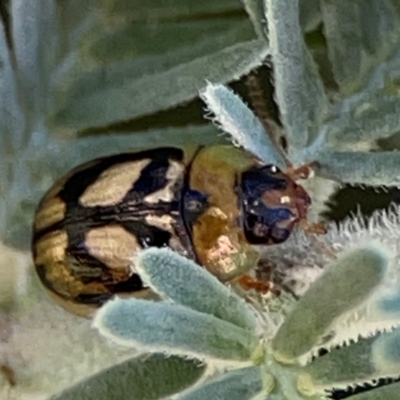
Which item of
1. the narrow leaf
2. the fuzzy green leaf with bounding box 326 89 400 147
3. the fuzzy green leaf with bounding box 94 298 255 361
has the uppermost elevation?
the fuzzy green leaf with bounding box 326 89 400 147

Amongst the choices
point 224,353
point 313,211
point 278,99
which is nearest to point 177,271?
point 224,353

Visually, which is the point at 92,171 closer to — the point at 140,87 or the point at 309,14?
the point at 140,87

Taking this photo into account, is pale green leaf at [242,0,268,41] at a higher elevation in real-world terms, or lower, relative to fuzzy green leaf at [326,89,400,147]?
higher

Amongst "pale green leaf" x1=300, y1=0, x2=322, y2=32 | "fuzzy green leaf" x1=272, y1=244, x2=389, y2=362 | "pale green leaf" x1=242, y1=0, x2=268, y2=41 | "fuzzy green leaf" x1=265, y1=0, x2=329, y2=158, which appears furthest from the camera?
"pale green leaf" x1=300, y1=0, x2=322, y2=32

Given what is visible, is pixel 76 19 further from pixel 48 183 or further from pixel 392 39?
pixel 392 39

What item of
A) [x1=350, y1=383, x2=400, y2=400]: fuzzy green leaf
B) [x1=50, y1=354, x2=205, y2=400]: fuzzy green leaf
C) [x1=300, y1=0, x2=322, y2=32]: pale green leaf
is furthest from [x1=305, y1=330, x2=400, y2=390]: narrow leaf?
[x1=300, y1=0, x2=322, y2=32]: pale green leaf

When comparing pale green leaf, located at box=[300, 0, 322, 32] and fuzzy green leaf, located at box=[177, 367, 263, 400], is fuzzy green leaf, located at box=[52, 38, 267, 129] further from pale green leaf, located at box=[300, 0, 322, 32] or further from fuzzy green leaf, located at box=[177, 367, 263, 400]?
fuzzy green leaf, located at box=[177, 367, 263, 400]
